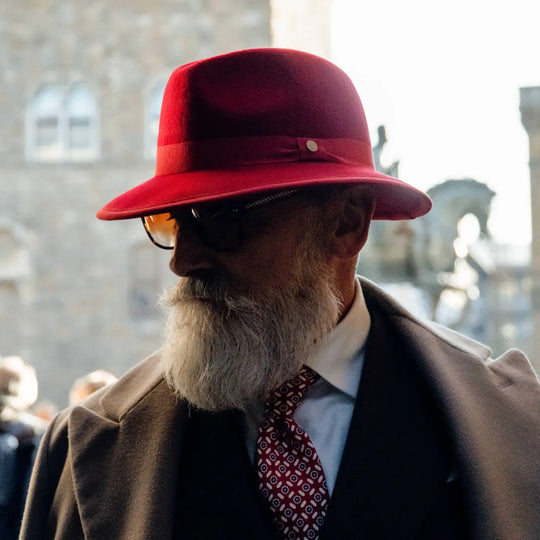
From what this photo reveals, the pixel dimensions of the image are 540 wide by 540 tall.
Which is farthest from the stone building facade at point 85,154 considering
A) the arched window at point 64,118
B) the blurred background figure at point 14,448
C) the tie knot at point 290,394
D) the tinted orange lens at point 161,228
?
the tie knot at point 290,394

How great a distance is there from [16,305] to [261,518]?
17228mm

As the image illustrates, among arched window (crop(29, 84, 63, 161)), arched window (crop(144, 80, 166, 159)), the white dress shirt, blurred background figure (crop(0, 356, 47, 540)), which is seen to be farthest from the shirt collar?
arched window (crop(29, 84, 63, 161))

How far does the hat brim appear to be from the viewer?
5.83 feet

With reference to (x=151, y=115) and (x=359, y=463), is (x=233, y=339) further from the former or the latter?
(x=151, y=115)

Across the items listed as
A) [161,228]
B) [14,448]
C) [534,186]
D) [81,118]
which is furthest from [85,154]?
[161,228]

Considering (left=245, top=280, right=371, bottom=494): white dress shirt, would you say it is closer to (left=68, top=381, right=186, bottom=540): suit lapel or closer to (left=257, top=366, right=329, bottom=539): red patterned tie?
(left=257, top=366, right=329, bottom=539): red patterned tie

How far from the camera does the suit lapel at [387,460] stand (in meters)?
1.79

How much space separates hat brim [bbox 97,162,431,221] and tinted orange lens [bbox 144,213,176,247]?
114 mm

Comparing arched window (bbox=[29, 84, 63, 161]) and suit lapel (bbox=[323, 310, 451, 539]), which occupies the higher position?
arched window (bbox=[29, 84, 63, 161])

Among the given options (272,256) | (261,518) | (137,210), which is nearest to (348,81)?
(272,256)

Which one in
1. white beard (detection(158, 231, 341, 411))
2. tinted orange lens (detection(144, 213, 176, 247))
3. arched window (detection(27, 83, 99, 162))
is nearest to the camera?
white beard (detection(158, 231, 341, 411))

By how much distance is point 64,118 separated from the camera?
18516 millimetres

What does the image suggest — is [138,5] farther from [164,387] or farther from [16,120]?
[164,387]

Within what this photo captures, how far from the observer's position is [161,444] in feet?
6.22
